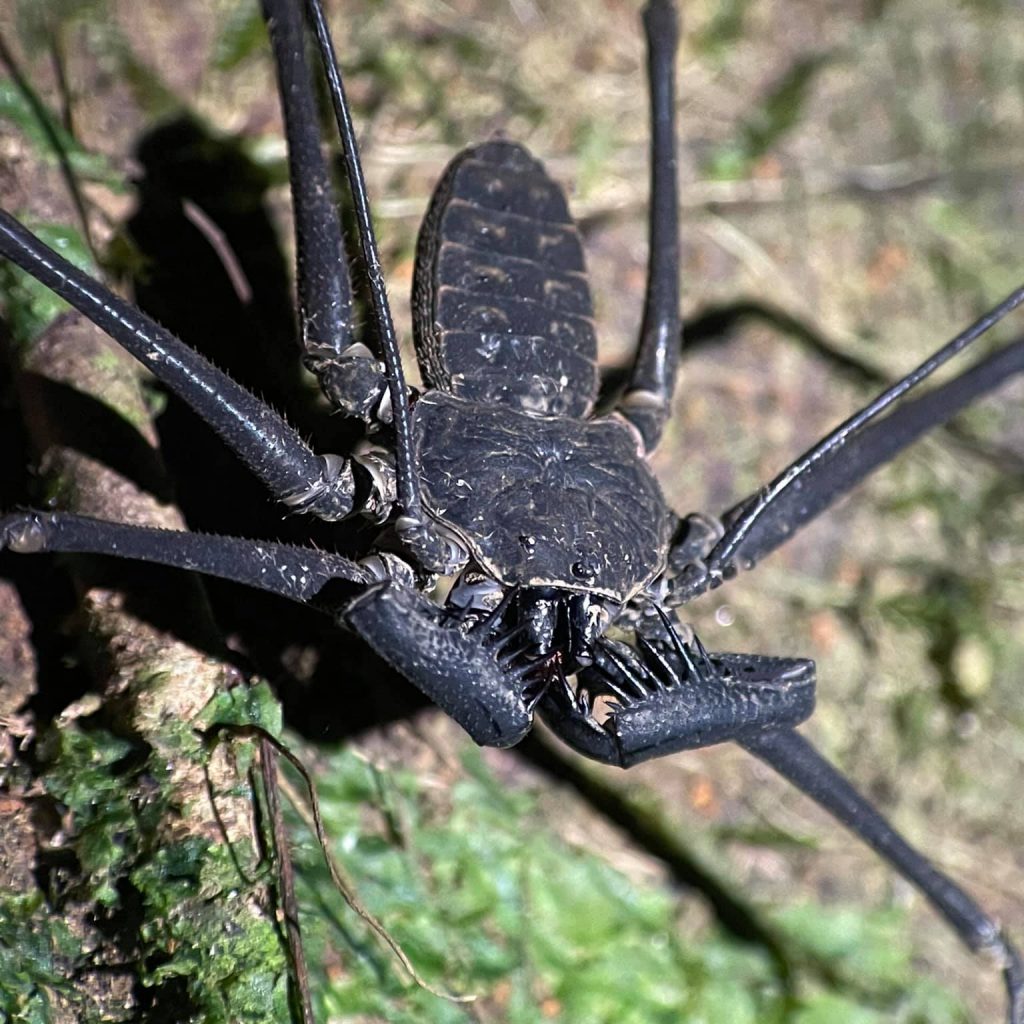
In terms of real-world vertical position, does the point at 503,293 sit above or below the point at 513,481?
above

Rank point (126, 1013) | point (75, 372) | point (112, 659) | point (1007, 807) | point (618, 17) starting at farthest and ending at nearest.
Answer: point (618, 17), point (1007, 807), point (75, 372), point (112, 659), point (126, 1013)

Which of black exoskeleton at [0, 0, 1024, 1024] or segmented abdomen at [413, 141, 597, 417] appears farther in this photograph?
segmented abdomen at [413, 141, 597, 417]

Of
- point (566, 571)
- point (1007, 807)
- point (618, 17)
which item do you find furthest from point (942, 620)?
point (618, 17)

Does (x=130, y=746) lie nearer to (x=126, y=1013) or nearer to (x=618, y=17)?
(x=126, y=1013)

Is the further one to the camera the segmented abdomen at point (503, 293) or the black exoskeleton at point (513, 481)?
the segmented abdomen at point (503, 293)

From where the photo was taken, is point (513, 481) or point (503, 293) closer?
point (513, 481)

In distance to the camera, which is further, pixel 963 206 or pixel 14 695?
pixel 963 206
